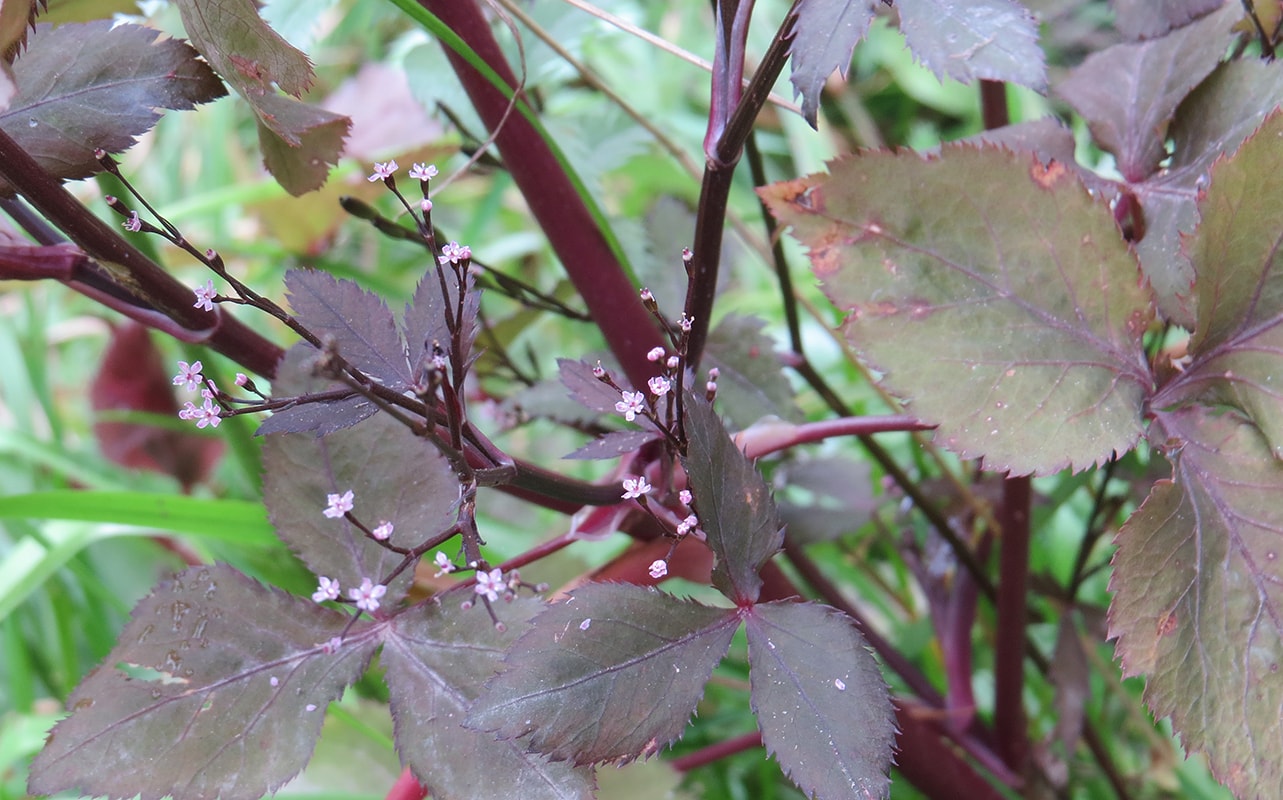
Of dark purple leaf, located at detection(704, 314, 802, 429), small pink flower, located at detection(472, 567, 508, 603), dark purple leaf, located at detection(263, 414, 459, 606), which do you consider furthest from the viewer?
dark purple leaf, located at detection(704, 314, 802, 429)

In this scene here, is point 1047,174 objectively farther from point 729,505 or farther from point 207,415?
point 207,415

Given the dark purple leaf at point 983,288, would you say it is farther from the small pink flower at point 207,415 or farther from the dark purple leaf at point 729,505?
the small pink flower at point 207,415

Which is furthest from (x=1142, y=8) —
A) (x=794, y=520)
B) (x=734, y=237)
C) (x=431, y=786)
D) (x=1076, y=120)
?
(x=1076, y=120)

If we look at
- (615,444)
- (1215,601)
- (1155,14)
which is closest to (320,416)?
(615,444)

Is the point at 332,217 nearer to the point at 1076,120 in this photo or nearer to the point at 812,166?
the point at 812,166

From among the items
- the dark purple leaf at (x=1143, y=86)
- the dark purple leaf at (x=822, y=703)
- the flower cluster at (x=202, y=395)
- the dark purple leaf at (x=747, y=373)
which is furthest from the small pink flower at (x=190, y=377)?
the dark purple leaf at (x=1143, y=86)

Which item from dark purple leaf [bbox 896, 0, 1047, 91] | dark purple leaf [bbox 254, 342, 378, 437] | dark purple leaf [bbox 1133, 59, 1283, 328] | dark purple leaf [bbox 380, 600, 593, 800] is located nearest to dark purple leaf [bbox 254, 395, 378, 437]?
dark purple leaf [bbox 254, 342, 378, 437]

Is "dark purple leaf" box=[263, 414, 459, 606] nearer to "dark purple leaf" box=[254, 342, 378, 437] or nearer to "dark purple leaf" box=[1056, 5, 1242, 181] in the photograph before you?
"dark purple leaf" box=[254, 342, 378, 437]
